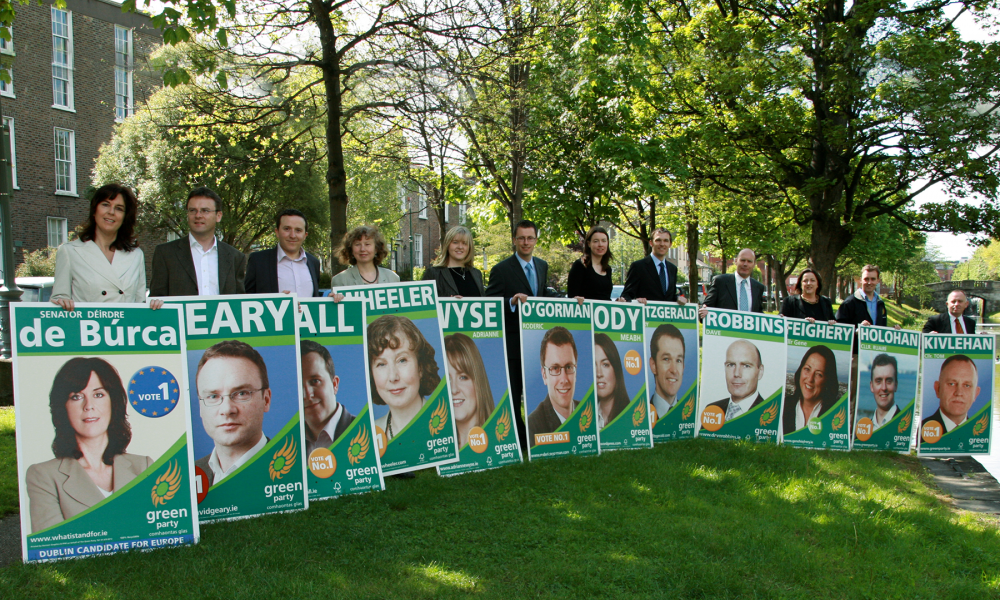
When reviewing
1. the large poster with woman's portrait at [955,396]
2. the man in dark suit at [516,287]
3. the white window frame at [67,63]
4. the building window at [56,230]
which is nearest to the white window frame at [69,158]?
the white window frame at [67,63]

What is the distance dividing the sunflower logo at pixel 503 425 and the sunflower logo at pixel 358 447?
1.29 meters

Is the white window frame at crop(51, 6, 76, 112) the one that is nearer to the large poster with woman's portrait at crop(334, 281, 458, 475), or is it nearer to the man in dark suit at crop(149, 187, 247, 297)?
the man in dark suit at crop(149, 187, 247, 297)

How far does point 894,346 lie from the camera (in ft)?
26.5

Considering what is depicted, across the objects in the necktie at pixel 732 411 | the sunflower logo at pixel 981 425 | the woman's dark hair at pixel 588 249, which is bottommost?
the sunflower logo at pixel 981 425

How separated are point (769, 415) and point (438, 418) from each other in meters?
3.84

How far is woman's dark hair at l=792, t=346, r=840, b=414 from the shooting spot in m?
7.61

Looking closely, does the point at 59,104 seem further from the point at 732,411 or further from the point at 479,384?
the point at 732,411

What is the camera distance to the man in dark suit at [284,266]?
18.1ft

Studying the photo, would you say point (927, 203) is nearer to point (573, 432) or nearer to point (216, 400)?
point (573, 432)

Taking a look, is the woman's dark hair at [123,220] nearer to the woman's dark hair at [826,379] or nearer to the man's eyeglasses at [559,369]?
the man's eyeglasses at [559,369]

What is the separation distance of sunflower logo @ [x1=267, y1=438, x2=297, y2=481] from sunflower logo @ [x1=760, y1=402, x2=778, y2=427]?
4.98 metres

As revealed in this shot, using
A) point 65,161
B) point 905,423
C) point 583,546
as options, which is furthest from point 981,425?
point 65,161

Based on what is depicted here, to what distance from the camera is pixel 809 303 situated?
816 centimetres

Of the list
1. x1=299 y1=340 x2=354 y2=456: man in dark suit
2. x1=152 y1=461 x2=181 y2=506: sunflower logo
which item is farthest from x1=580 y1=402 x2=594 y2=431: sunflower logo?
x1=152 y1=461 x2=181 y2=506: sunflower logo
